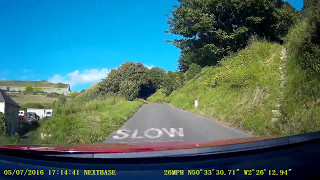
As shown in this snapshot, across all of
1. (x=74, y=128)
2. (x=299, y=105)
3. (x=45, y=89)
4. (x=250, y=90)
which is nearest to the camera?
(x=45, y=89)

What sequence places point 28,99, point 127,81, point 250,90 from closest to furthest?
point 28,99 < point 250,90 < point 127,81

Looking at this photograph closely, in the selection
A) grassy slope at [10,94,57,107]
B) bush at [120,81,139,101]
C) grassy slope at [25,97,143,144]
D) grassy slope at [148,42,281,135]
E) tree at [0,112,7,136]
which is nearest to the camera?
tree at [0,112,7,136]

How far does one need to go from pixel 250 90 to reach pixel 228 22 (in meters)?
10.4

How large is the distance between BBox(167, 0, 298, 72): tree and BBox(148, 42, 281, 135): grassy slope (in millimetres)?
2917

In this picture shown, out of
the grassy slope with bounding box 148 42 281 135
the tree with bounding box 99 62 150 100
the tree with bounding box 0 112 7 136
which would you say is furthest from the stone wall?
the tree with bounding box 99 62 150 100

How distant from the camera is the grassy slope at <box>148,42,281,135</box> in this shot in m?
8.61

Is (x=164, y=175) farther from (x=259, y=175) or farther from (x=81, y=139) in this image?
(x=81, y=139)

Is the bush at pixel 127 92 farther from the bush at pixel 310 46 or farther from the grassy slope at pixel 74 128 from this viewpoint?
the bush at pixel 310 46

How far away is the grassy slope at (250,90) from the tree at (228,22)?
292 centimetres

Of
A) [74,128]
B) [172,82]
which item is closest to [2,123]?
[74,128]

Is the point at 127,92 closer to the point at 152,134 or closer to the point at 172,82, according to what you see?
the point at 172,82

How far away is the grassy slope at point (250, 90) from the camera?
28.2 ft

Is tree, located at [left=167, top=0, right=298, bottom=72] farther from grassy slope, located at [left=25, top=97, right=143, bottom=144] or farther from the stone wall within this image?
the stone wall

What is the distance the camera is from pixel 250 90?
36.6 ft
